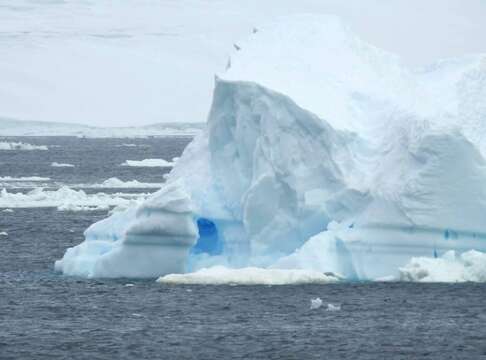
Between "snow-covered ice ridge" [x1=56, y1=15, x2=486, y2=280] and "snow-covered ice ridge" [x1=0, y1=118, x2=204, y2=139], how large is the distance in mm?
61601

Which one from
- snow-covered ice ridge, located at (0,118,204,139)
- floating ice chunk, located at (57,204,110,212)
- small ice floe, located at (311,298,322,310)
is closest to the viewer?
small ice floe, located at (311,298,322,310)

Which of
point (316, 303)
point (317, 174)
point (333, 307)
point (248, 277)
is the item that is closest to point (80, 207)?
point (317, 174)

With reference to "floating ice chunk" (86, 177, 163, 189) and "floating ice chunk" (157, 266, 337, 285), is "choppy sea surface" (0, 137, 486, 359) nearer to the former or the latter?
"floating ice chunk" (157, 266, 337, 285)

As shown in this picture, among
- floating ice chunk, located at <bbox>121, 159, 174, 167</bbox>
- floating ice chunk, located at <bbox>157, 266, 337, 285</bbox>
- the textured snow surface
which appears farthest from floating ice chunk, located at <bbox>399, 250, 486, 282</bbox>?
floating ice chunk, located at <bbox>121, 159, 174, 167</bbox>

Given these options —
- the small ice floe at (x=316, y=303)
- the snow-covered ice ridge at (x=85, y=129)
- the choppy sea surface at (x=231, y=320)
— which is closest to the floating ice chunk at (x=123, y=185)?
the choppy sea surface at (x=231, y=320)

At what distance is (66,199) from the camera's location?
3838cm

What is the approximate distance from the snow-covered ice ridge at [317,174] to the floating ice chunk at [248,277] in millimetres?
238

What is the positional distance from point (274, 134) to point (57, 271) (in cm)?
409

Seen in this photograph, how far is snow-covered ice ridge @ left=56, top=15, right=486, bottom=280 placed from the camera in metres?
21.4

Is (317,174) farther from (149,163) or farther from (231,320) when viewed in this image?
(149,163)

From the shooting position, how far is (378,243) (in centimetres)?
2136

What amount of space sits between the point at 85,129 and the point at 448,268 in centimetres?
6828

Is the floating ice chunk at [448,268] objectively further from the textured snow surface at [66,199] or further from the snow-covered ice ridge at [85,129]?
the snow-covered ice ridge at [85,129]

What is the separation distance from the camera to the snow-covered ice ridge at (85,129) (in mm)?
85812
